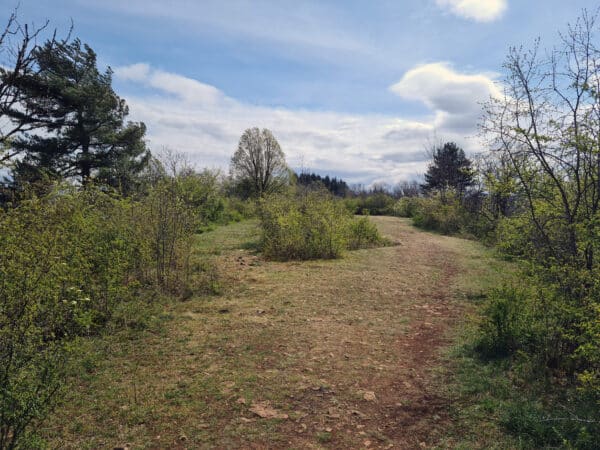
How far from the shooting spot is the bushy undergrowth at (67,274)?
9.15 ft

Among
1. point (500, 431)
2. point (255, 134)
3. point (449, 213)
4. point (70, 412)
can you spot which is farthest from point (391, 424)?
point (255, 134)

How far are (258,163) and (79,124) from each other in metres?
14.4

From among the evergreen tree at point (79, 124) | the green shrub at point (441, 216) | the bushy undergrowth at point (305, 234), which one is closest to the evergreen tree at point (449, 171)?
the green shrub at point (441, 216)

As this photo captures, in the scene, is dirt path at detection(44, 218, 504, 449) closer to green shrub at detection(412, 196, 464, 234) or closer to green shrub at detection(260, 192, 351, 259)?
green shrub at detection(260, 192, 351, 259)

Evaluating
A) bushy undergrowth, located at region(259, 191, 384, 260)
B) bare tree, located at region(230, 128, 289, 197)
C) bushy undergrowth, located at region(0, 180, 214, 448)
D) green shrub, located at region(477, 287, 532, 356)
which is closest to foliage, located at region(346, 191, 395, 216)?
bare tree, located at region(230, 128, 289, 197)

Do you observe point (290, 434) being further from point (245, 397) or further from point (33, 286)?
point (33, 286)

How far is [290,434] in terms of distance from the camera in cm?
335

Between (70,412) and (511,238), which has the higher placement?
(511,238)

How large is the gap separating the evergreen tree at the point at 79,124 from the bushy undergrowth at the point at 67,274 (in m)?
12.2

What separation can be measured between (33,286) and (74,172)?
1935cm

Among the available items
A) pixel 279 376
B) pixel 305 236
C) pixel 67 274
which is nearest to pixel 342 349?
pixel 279 376

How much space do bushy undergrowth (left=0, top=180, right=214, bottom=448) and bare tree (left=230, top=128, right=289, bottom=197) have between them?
2317 centimetres

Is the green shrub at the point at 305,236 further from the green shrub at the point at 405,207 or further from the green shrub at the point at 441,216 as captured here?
the green shrub at the point at 405,207

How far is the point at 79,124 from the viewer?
64.5 feet
